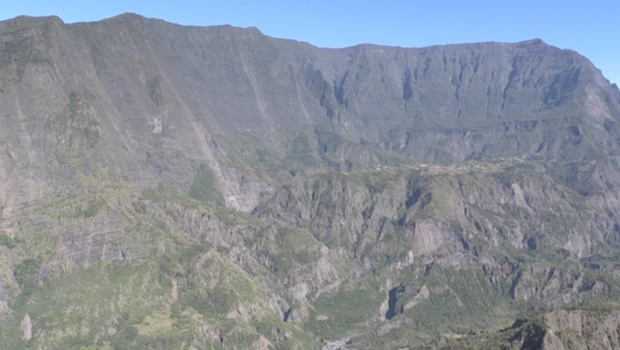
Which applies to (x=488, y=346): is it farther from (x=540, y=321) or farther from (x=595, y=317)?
(x=595, y=317)

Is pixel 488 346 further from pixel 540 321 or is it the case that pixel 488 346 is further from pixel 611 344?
pixel 611 344

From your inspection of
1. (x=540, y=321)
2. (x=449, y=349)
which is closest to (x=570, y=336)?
(x=540, y=321)

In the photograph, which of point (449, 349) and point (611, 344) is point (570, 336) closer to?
point (611, 344)

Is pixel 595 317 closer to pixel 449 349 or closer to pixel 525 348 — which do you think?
pixel 525 348

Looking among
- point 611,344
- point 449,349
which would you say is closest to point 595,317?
point 611,344

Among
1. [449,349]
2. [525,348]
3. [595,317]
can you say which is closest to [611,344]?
[595,317]
